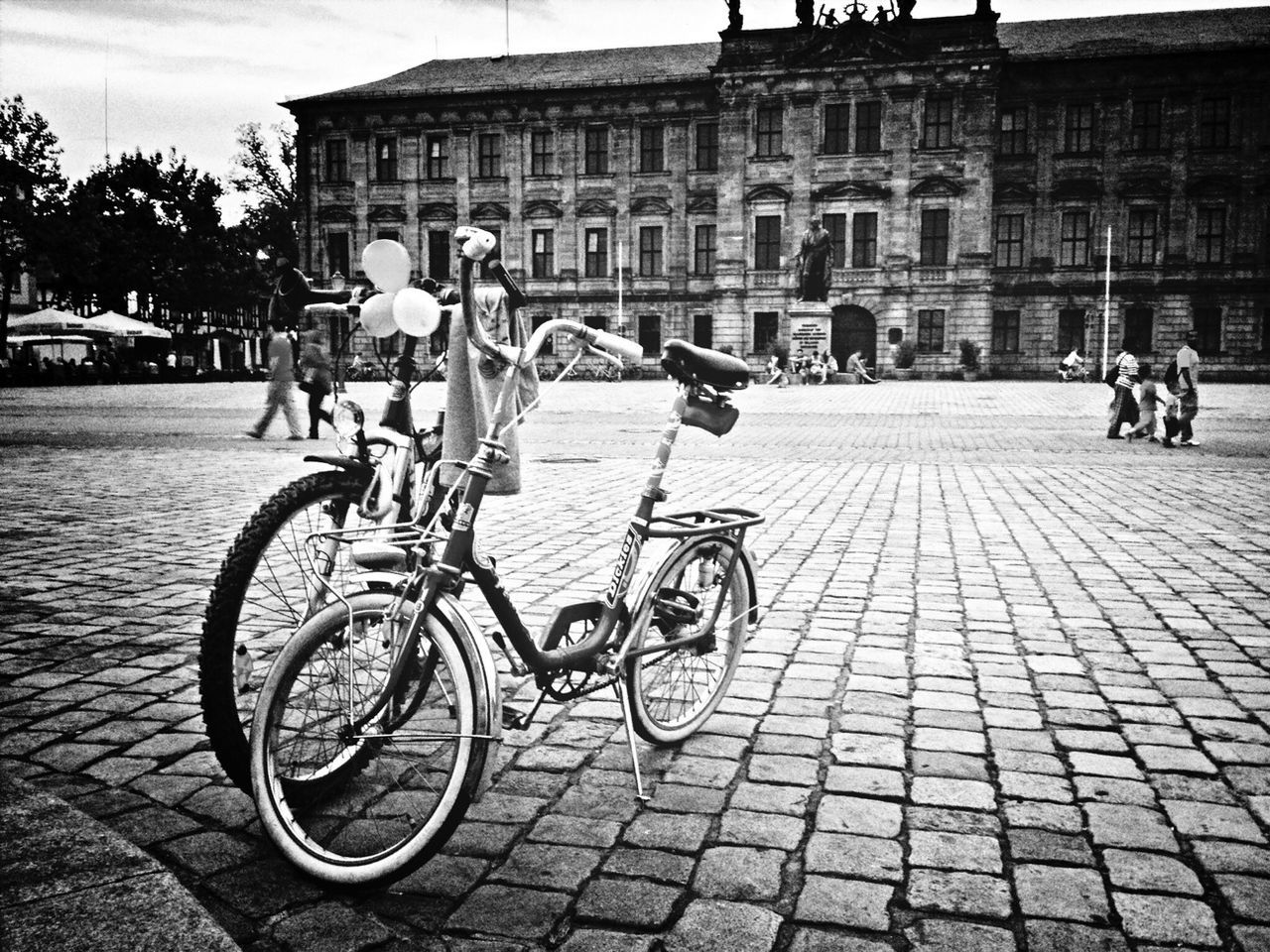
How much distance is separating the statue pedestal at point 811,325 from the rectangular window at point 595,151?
15448mm

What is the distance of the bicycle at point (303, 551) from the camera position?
279cm

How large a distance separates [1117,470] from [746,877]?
10686mm

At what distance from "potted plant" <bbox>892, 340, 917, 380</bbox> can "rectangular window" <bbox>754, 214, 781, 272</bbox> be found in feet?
24.1

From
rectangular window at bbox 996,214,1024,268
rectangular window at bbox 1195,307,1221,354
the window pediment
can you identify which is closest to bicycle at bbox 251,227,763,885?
the window pediment

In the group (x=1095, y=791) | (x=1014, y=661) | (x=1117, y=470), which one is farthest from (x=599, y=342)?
(x=1117, y=470)

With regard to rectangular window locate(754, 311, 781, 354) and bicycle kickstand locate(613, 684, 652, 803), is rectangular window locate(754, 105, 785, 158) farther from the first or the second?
bicycle kickstand locate(613, 684, 652, 803)

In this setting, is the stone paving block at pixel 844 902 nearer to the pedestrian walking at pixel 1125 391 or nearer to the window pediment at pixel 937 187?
the pedestrian walking at pixel 1125 391

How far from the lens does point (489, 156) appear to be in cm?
5425

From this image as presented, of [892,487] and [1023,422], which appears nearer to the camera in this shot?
[892,487]

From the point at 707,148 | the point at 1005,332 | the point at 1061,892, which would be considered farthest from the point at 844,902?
the point at 707,148

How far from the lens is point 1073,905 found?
8.07 feet

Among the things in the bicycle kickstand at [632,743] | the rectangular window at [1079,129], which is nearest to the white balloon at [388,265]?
the bicycle kickstand at [632,743]

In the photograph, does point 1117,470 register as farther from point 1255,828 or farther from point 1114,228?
point 1114,228

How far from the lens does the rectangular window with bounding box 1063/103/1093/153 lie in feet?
159
